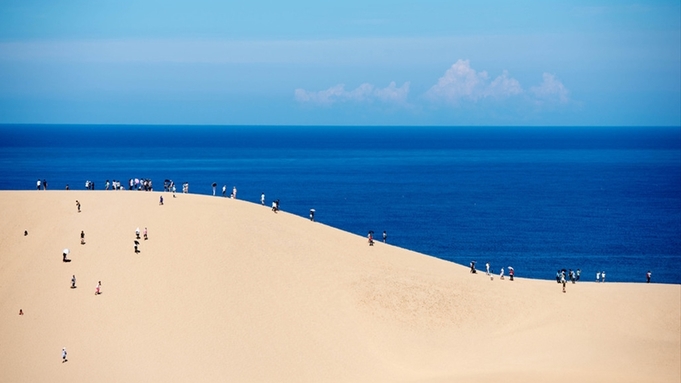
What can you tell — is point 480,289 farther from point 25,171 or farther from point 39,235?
point 25,171

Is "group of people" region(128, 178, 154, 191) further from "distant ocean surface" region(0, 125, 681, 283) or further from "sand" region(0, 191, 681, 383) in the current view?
"distant ocean surface" region(0, 125, 681, 283)

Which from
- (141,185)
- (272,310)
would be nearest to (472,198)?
(141,185)

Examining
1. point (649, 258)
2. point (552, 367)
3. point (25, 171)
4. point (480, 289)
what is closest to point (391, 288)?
point (480, 289)

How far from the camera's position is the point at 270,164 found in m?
176

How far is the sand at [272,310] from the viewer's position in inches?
1382

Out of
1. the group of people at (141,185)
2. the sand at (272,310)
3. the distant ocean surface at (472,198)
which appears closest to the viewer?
the sand at (272,310)

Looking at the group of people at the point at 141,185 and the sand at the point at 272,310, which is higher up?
the group of people at the point at 141,185

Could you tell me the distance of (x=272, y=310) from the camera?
39.1m

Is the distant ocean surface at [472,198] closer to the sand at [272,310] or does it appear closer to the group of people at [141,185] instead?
the sand at [272,310]

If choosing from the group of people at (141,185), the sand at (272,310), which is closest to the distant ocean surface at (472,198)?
the sand at (272,310)

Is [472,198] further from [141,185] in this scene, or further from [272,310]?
[272,310]

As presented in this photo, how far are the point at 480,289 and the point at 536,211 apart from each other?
6161 cm

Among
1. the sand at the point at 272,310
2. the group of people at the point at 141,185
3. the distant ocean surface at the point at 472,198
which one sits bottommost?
the sand at the point at 272,310

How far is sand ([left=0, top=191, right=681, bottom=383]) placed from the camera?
35.1 meters
